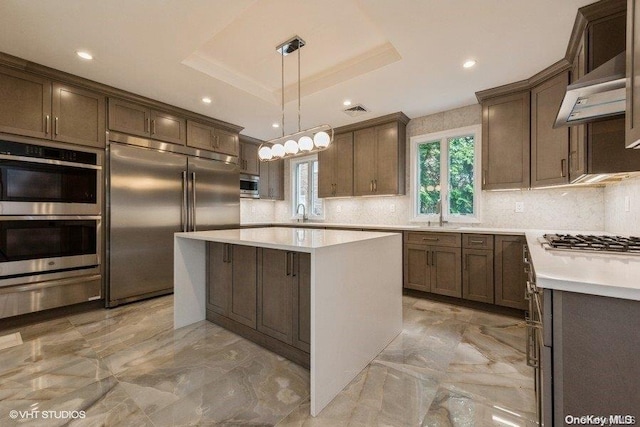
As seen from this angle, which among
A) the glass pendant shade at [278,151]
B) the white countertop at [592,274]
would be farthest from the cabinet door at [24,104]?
the white countertop at [592,274]

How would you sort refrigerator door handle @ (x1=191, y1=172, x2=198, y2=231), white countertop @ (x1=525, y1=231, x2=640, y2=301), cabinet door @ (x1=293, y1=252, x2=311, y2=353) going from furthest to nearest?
refrigerator door handle @ (x1=191, y1=172, x2=198, y2=231) → cabinet door @ (x1=293, y1=252, x2=311, y2=353) → white countertop @ (x1=525, y1=231, x2=640, y2=301)

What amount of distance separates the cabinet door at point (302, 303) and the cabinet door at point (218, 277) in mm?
852

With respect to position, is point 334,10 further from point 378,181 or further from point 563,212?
point 563,212

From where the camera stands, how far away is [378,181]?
13.7 ft

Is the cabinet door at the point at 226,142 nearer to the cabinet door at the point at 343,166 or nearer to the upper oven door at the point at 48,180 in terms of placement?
the upper oven door at the point at 48,180

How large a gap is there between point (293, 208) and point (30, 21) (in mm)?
4314

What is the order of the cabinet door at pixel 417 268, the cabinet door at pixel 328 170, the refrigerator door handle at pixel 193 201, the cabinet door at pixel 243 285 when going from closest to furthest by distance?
the cabinet door at pixel 243 285
the cabinet door at pixel 417 268
the refrigerator door handle at pixel 193 201
the cabinet door at pixel 328 170

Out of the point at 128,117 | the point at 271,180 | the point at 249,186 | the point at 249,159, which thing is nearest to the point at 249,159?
the point at 249,159

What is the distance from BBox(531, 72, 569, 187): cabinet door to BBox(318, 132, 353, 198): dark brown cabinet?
2377mm

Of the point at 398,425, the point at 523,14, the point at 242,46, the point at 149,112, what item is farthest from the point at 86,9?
the point at 398,425

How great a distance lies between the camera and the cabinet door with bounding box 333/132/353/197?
4508mm

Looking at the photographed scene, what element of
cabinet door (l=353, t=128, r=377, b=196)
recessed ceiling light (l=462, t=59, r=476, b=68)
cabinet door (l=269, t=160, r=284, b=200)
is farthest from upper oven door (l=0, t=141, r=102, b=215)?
recessed ceiling light (l=462, t=59, r=476, b=68)

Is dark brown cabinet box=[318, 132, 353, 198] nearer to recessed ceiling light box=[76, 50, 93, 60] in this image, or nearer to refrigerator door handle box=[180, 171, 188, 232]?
refrigerator door handle box=[180, 171, 188, 232]

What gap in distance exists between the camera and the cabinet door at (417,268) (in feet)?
11.2
